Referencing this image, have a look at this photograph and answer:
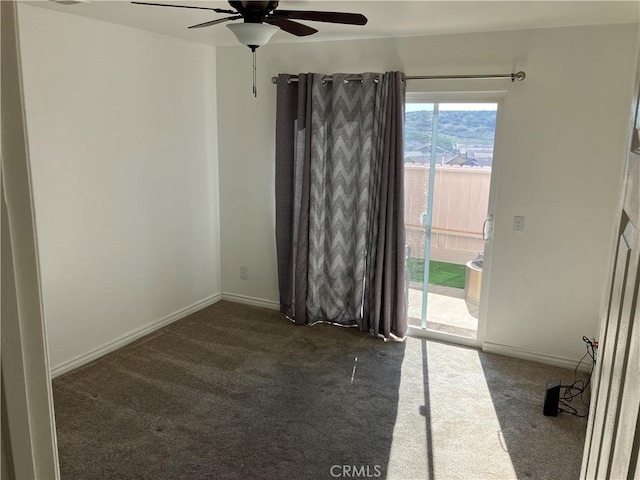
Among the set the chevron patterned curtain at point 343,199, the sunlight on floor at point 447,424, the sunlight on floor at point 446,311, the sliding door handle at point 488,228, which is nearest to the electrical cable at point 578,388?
the sunlight on floor at point 447,424

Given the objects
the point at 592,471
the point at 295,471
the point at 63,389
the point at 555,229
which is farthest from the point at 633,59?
the point at 63,389

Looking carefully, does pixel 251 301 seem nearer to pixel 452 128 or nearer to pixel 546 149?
pixel 452 128

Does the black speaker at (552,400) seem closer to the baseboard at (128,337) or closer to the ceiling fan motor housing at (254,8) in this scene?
the ceiling fan motor housing at (254,8)

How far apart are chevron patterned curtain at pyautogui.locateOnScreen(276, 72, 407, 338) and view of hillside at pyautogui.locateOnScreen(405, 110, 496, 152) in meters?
0.24

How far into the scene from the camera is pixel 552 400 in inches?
120

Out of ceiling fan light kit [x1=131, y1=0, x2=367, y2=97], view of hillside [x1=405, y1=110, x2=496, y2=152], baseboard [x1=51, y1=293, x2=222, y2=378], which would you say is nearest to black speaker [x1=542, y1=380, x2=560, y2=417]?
view of hillside [x1=405, y1=110, x2=496, y2=152]

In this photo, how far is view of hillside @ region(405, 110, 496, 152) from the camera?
373cm

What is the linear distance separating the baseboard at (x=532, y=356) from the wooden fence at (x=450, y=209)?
2.33 feet

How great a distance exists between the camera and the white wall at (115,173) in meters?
3.14

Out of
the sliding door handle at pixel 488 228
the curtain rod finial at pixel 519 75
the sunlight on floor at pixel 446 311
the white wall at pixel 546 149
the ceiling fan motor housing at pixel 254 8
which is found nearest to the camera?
the ceiling fan motor housing at pixel 254 8

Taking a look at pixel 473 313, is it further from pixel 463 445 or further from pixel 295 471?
pixel 295 471

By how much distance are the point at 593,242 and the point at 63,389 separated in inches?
144

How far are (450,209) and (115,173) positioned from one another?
100 inches

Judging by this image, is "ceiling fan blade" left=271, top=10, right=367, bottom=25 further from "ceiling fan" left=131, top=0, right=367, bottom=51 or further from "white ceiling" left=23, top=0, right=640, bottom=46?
"white ceiling" left=23, top=0, right=640, bottom=46
